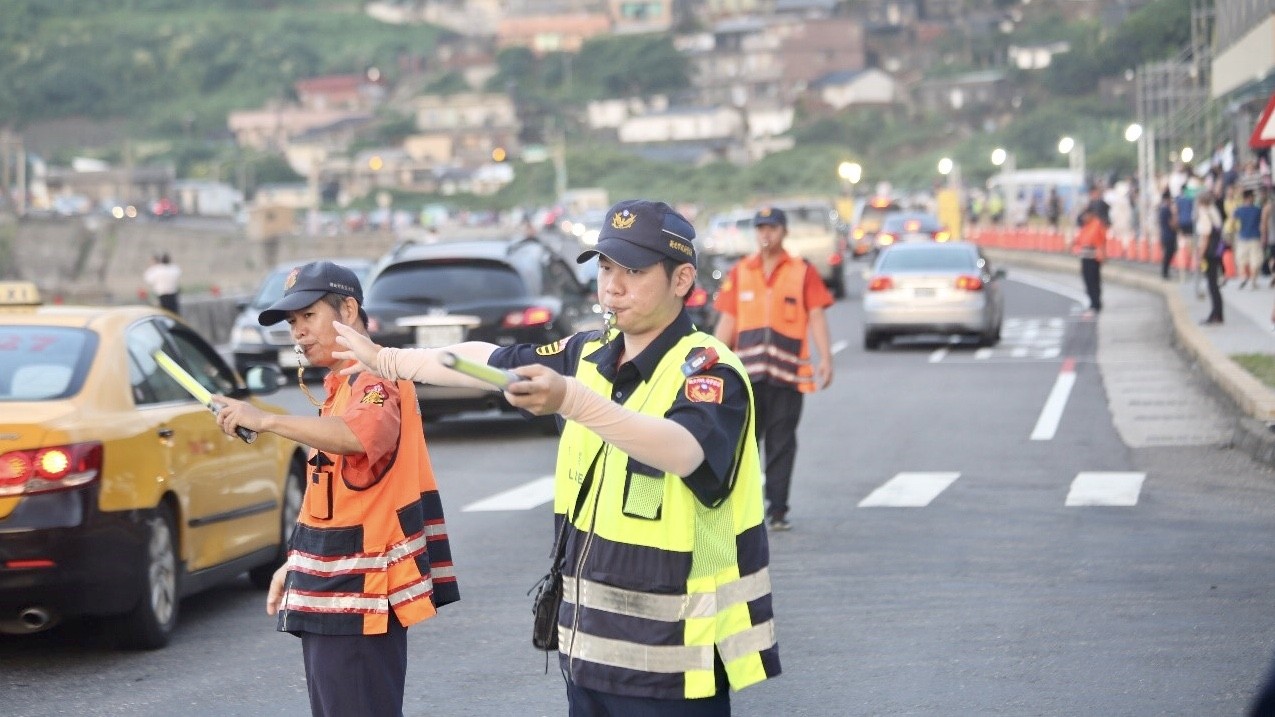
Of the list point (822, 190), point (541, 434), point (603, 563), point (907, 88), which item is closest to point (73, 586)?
point (603, 563)

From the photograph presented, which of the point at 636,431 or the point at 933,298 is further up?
the point at 636,431

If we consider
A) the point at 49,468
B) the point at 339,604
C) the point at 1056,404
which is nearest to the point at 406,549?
the point at 339,604

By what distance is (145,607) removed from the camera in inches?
355

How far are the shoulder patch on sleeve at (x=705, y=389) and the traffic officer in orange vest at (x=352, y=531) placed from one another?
50.5 inches

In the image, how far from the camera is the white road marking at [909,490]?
13.9 metres

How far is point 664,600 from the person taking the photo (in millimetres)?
4543

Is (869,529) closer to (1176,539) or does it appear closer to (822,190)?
(1176,539)

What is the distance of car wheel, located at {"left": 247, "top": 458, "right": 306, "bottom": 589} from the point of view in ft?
35.7

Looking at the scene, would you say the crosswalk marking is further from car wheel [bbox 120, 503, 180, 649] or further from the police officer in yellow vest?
the police officer in yellow vest

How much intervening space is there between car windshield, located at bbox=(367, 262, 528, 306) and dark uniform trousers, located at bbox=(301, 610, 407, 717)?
42.2 feet

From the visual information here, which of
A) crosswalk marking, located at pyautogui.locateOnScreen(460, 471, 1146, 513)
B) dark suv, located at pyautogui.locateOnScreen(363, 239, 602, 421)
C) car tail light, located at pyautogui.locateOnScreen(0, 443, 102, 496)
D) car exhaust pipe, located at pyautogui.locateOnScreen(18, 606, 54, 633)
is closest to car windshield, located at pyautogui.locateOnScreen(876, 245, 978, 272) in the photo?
dark suv, located at pyautogui.locateOnScreen(363, 239, 602, 421)

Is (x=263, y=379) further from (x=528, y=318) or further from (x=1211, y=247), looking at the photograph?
(x=1211, y=247)

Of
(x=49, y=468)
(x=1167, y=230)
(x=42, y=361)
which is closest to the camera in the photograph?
(x=49, y=468)

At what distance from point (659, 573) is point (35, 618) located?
479cm
